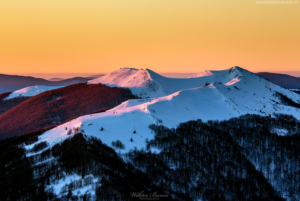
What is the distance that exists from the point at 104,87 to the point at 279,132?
115 metres

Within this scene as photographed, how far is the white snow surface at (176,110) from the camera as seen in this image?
6605 cm

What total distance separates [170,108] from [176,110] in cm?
215

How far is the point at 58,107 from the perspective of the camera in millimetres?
160250

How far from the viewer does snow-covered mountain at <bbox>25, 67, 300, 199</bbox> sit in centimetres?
6569

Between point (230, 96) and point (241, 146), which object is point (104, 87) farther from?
point (241, 146)

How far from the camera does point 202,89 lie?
107438 mm

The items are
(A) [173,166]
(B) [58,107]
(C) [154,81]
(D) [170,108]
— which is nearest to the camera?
(A) [173,166]

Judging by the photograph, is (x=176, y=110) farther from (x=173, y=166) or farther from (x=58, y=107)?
(x=58, y=107)

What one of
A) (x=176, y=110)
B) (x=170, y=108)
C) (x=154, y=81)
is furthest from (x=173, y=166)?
(x=154, y=81)

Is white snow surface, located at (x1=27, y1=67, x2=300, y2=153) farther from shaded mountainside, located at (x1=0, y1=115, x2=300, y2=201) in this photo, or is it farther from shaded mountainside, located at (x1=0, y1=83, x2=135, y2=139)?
shaded mountainside, located at (x1=0, y1=83, x2=135, y2=139)

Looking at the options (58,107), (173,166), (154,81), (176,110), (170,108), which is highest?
(154,81)

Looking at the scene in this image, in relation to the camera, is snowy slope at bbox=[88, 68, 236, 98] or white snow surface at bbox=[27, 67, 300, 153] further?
snowy slope at bbox=[88, 68, 236, 98]

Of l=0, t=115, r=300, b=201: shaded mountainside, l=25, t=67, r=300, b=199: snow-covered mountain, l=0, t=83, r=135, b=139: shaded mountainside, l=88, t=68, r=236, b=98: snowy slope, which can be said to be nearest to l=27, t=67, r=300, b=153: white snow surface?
l=25, t=67, r=300, b=199: snow-covered mountain

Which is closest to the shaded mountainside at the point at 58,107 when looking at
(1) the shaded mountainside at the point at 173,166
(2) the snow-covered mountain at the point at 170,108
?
(2) the snow-covered mountain at the point at 170,108
